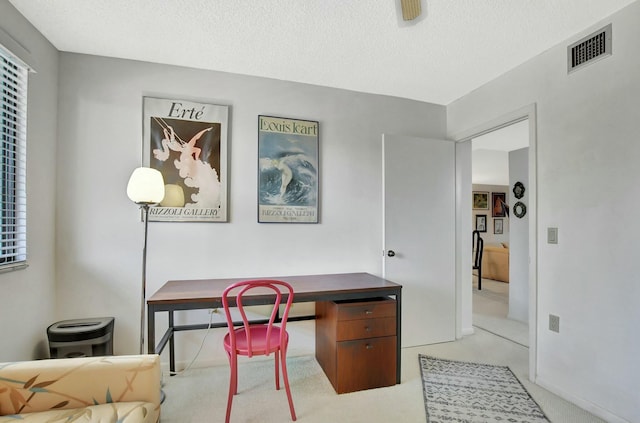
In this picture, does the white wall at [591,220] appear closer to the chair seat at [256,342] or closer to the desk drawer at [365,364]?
the desk drawer at [365,364]

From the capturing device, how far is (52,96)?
6.86 ft

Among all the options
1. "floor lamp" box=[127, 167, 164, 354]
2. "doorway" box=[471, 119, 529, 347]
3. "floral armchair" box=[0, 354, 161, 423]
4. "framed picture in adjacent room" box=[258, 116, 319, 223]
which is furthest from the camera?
"doorway" box=[471, 119, 529, 347]

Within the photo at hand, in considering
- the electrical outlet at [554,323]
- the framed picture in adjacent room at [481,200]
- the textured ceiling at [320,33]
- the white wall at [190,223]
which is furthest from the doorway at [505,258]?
the white wall at [190,223]

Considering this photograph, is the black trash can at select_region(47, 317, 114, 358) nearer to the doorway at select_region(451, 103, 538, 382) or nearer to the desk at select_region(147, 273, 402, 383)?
the desk at select_region(147, 273, 402, 383)

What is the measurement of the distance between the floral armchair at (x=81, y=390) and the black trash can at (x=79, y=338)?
641 mm

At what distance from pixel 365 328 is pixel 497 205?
7447 millimetres

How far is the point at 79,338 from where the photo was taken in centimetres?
185

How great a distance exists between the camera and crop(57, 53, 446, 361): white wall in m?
2.19

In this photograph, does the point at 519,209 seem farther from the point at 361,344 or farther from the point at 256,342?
the point at 256,342

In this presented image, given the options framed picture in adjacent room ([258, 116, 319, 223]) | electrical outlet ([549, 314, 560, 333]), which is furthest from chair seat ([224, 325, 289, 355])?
electrical outlet ([549, 314, 560, 333])

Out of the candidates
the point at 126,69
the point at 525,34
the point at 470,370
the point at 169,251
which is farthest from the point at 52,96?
the point at 470,370

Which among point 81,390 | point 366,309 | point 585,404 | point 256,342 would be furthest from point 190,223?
point 585,404

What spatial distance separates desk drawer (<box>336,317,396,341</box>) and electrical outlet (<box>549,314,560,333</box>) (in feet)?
3.64

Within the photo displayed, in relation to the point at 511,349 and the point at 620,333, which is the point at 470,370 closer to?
the point at 511,349
